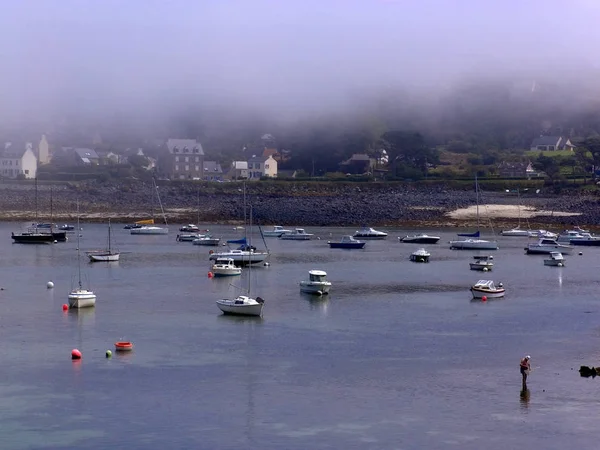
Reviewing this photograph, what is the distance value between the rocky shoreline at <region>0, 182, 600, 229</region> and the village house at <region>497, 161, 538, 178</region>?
11.7 metres

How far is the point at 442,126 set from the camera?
137 meters

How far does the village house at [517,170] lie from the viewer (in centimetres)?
9671

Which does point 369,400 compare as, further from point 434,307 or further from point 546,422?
point 434,307

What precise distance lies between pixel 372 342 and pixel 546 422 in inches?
327

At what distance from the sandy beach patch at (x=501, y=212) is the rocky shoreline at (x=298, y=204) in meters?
0.07

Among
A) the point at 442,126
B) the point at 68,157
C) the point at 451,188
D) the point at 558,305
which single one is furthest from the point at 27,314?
the point at 442,126

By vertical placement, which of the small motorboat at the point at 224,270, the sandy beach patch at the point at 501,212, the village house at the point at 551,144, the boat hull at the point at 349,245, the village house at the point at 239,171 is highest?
the village house at the point at 551,144

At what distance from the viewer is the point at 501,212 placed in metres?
79.8

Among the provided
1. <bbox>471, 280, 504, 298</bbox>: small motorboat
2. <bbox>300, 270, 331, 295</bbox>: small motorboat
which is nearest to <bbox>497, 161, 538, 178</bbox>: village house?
<bbox>471, 280, 504, 298</bbox>: small motorboat

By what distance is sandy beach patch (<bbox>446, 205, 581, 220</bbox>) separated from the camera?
258ft

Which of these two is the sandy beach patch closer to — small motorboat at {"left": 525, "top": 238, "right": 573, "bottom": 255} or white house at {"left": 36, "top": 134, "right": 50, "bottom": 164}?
small motorboat at {"left": 525, "top": 238, "right": 573, "bottom": 255}

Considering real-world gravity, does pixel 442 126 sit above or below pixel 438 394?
above

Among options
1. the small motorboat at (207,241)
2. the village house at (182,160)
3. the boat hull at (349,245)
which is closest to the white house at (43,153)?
the village house at (182,160)

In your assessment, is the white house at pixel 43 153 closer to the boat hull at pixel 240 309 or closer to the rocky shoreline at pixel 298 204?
the rocky shoreline at pixel 298 204
